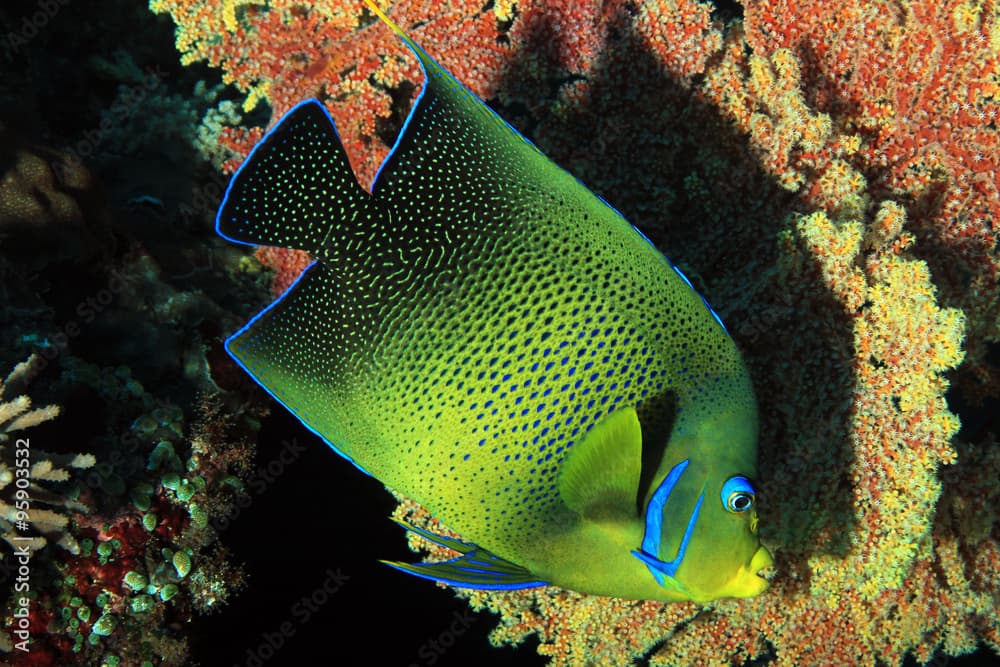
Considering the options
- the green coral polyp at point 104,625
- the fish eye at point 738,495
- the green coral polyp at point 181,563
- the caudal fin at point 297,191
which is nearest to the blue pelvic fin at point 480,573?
A: the fish eye at point 738,495

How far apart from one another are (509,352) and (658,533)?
57 cm

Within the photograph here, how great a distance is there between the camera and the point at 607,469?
4.87 feet

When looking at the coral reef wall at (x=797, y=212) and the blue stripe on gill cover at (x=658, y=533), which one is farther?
the coral reef wall at (x=797, y=212)

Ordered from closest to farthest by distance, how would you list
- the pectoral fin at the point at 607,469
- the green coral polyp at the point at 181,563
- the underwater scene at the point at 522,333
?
the pectoral fin at the point at 607,469 → the underwater scene at the point at 522,333 → the green coral polyp at the point at 181,563

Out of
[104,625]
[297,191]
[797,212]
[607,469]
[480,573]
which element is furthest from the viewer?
[797,212]

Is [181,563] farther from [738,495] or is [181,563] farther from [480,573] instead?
[738,495]

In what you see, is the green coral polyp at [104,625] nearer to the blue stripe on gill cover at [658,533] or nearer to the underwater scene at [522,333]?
the underwater scene at [522,333]

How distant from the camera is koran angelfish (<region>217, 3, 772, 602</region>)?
1528 millimetres

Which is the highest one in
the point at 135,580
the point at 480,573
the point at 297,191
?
the point at 297,191

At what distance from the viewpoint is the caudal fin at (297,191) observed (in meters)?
1.58

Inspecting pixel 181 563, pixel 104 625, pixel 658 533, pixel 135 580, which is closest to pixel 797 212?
pixel 658 533

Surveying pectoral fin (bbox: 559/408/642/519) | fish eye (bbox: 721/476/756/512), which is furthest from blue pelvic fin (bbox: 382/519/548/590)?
fish eye (bbox: 721/476/756/512)

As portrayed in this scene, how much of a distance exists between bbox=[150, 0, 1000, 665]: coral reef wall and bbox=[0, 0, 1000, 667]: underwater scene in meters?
0.01

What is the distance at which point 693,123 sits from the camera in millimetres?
2621
